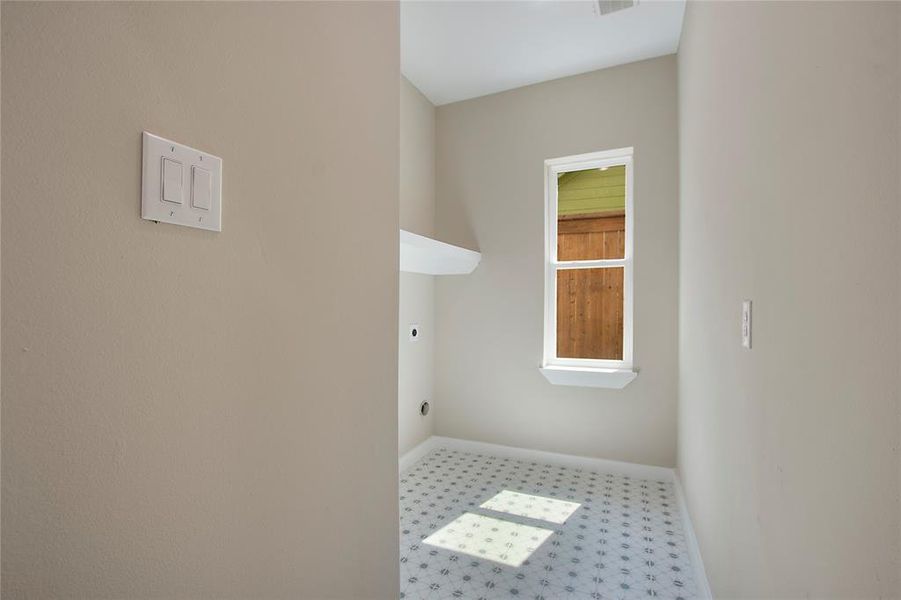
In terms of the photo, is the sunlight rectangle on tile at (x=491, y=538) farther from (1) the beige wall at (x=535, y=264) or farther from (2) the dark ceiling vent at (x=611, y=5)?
(2) the dark ceiling vent at (x=611, y=5)

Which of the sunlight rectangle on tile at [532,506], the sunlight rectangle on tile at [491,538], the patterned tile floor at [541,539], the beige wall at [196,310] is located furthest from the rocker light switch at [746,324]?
the sunlight rectangle on tile at [532,506]

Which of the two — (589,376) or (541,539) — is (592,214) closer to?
(589,376)

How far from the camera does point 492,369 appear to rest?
3137mm

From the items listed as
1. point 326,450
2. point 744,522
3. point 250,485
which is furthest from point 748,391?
point 250,485

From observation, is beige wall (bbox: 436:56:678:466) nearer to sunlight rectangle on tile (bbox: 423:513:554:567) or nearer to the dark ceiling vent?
the dark ceiling vent

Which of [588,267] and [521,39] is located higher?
[521,39]

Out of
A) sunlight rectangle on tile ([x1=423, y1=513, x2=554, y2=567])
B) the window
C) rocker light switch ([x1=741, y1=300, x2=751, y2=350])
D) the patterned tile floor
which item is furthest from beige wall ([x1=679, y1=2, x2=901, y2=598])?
the window

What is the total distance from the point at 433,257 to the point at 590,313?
1.15 meters

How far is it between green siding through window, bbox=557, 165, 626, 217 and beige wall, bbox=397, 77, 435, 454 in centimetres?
97

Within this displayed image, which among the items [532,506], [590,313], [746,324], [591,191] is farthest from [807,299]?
[591,191]

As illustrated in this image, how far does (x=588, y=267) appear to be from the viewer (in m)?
2.98

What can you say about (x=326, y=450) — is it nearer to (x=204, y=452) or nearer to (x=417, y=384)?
(x=204, y=452)

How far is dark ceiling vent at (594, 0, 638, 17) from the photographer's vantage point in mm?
2160

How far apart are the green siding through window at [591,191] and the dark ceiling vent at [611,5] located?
96 cm
